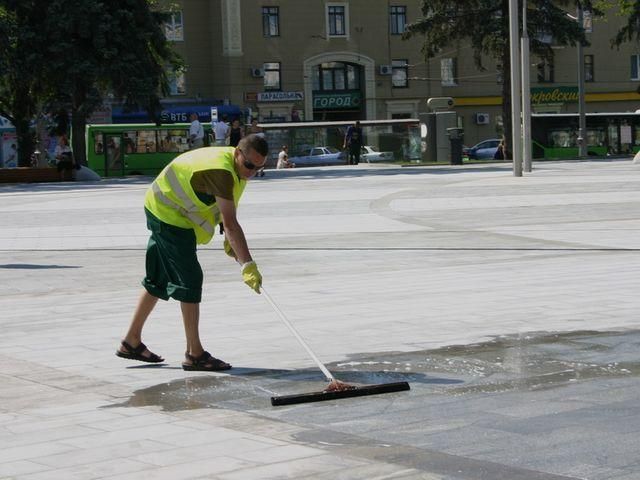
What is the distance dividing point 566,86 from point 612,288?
2618 inches

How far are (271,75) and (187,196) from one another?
201ft

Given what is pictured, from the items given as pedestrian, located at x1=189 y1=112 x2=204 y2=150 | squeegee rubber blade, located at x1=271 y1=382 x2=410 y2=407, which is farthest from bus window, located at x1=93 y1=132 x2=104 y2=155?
squeegee rubber blade, located at x1=271 y1=382 x2=410 y2=407

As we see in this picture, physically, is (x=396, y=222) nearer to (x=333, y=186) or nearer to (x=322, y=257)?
(x=322, y=257)

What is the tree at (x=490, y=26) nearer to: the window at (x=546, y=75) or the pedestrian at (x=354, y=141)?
the pedestrian at (x=354, y=141)

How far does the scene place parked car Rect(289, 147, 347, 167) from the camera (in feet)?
183

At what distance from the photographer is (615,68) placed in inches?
2977

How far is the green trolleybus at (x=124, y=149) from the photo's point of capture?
4984 cm

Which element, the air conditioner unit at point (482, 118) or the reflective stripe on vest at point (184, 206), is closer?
the reflective stripe on vest at point (184, 206)

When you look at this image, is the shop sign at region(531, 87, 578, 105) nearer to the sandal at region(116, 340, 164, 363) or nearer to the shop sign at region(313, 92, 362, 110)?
the shop sign at region(313, 92, 362, 110)

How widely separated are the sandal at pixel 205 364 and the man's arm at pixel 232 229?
630 millimetres

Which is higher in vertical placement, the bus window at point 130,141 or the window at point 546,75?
the window at point 546,75

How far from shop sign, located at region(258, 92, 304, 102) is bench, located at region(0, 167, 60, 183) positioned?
97.8 ft

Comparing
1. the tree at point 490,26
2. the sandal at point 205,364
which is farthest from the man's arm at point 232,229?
the tree at point 490,26

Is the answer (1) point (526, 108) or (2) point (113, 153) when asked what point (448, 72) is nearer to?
(2) point (113, 153)
